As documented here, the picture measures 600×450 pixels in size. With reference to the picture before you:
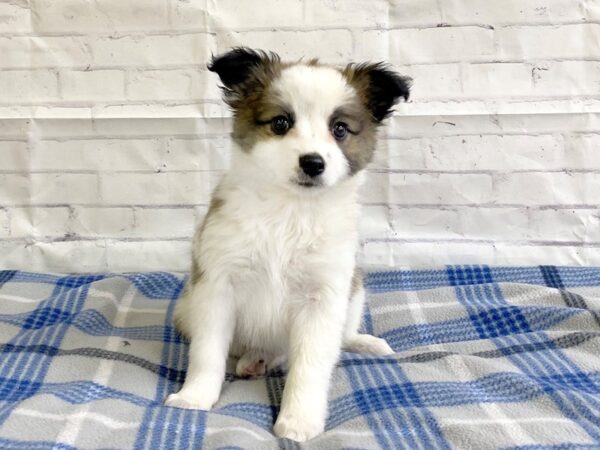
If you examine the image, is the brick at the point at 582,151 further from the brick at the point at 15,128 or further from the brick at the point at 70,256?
the brick at the point at 15,128

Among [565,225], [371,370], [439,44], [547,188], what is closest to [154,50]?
[439,44]

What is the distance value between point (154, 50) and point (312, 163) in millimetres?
1449

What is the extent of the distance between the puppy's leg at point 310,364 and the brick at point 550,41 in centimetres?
164

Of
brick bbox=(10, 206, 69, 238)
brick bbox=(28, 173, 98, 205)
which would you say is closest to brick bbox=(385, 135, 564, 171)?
brick bbox=(28, 173, 98, 205)

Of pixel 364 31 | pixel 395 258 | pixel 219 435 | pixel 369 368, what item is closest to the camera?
pixel 219 435

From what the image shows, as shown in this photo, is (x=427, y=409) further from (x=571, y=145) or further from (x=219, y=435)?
(x=571, y=145)

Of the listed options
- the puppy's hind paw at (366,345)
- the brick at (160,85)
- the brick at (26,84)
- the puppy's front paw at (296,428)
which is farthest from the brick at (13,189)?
the puppy's front paw at (296,428)

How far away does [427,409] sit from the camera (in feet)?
Answer: 5.45

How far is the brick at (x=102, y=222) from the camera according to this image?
9.84 ft

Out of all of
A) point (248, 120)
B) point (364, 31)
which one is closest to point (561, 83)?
point (364, 31)

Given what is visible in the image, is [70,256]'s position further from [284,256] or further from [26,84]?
[284,256]

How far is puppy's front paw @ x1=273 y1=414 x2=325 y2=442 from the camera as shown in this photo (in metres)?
1.56

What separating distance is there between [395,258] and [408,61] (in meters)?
0.90

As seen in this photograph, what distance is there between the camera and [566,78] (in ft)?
9.44
